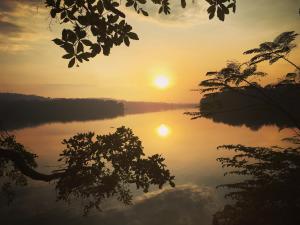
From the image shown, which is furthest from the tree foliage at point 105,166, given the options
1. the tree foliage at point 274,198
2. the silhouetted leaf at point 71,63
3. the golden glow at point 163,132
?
the golden glow at point 163,132

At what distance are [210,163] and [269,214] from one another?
2288 centimetres

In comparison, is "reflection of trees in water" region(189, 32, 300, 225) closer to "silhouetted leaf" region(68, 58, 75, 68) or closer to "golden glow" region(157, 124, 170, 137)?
"silhouetted leaf" region(68, 58, 75, 68)

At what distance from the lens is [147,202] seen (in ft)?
63.9

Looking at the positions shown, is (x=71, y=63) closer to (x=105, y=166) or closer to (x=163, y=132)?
(x=105, y=166)

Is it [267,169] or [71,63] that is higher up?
[71,63]

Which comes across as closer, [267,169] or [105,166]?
[105,166]

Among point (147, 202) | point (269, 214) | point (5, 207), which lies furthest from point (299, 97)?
point (5, 207)

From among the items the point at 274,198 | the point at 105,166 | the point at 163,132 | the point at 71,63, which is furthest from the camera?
the point at 163,132

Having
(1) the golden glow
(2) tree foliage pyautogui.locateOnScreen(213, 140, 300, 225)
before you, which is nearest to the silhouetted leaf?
(2) tree foliage pyautogui.locateOnScreen(213, 140, 300, 225)

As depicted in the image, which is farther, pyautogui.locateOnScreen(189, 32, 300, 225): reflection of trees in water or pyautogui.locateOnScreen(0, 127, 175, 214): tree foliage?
pyautogui.locateOnScreen(189, 32, 300, 225): reflection of trees in water

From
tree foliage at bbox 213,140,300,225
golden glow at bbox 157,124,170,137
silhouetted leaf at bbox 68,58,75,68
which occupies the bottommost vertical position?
golden glow at bbox 157,124,170,137

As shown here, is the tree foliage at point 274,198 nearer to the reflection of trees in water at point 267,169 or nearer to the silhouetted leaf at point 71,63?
the reflection of trees in water at point 267,169

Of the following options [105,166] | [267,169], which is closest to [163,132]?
[267,169]

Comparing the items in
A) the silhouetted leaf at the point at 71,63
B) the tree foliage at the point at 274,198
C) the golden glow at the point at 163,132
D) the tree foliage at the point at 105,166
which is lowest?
the golden glow at the point at 163,132
